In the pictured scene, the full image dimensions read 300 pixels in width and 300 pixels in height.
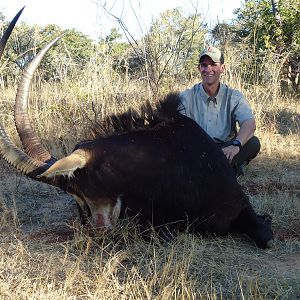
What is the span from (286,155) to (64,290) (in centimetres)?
405

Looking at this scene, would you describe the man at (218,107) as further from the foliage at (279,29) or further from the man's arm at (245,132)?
the foliage at (279,29)

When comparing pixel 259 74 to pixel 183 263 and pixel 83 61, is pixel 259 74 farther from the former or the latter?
pixel 183 263

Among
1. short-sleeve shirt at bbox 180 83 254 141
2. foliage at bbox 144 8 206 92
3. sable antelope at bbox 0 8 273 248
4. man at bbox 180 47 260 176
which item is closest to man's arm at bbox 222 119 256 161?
man at bbox 180 47 260 176

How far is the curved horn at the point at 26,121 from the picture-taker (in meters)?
3.21

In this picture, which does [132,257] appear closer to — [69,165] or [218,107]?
[69,165]

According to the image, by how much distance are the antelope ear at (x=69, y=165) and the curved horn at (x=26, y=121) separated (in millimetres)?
258

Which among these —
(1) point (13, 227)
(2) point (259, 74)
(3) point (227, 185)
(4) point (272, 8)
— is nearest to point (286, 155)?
(2) point (259, 74)

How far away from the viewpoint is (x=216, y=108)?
446 centimetres

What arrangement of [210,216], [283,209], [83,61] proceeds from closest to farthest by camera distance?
1. [210,216]
2. [283,209]
3. [83,61]

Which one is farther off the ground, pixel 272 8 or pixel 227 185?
pixel 272 8

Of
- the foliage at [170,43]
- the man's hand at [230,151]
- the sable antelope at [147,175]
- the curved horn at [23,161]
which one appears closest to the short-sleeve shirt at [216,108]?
the man's hand at [230,151]

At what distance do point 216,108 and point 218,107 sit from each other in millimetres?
Answer: 20

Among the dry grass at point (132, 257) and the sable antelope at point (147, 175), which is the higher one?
the sable antelope at point (147, 175)

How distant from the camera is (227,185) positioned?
3230 millimetres
